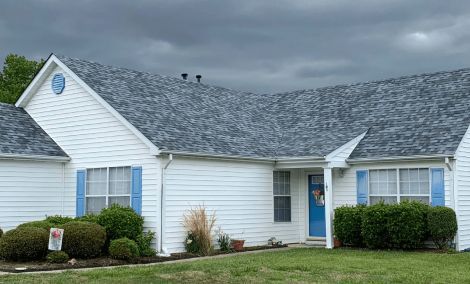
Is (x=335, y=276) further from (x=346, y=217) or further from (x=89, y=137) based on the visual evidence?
(x=89, y=137)

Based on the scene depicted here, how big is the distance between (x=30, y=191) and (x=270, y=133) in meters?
8.50

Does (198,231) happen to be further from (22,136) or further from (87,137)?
(22,136)

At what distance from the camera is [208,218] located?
61.0 ft

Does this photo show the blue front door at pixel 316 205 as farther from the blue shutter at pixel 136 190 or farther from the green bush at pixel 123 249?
the green bush at pixel 123 249

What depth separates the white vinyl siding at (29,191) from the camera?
60.8 ft

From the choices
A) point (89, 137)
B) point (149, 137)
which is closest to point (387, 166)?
point (149, 137)

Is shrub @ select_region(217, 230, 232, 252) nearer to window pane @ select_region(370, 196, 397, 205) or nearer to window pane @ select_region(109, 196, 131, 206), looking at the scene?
window pane @ select_region(109, 196, 131, 206)

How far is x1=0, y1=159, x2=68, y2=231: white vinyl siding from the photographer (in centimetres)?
1853

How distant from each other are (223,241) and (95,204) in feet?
13.0

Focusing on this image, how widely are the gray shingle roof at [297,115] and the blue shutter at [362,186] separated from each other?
1.98ft

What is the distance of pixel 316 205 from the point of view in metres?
21.4

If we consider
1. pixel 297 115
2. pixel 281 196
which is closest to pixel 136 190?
pixel 281 196

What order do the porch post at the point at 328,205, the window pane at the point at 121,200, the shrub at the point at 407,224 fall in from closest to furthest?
the shrub at the point at 407,224, the window pane at the point at 121,200, the porch post at the point at 328,205

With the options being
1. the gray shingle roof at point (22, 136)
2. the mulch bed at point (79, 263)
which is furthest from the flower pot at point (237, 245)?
the gray shingle roof at point (22, 136)
